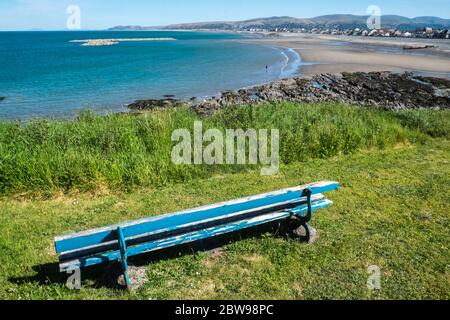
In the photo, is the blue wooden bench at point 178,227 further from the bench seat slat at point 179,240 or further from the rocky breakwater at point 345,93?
the rocky breakwater at point 345,93

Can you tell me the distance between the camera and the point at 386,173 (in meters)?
8.70

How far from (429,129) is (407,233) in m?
8.41

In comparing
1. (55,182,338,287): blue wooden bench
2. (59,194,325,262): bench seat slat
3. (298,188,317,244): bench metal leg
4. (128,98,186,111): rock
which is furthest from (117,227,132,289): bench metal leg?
(128,98,186,111): rock

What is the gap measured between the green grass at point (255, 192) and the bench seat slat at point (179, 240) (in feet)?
1.60

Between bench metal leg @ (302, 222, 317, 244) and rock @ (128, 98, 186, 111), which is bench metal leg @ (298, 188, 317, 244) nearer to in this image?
bench metal leg @ (302, 222, 317, 244)

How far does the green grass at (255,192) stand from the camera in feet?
15.3

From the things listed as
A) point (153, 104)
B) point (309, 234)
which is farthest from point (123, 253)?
point (153, 104)

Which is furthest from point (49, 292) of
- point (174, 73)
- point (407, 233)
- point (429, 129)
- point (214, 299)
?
point (174, 73)

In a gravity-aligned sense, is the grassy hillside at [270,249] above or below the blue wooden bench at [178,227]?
below

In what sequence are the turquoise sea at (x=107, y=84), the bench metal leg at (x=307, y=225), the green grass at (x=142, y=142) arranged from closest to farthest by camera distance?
the bench metal leg at (x=307, y=225) < the green grass at (x=142, y=142) < the turquoise sea at (x=107, y=84)

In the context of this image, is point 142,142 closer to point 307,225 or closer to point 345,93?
point 307,225

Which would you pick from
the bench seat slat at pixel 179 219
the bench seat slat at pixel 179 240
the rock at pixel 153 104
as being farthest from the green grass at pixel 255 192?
the rock at pixel 153 104

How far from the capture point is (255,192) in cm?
771
